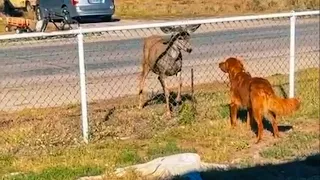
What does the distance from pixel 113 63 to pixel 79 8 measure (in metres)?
13.2

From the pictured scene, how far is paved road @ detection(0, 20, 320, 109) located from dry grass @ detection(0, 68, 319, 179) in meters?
1.67

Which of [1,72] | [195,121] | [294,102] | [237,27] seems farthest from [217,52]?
[294,102]

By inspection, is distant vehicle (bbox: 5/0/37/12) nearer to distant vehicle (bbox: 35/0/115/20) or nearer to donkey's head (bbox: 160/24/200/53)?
distant vehicle (bbox: 35/0/115/20)

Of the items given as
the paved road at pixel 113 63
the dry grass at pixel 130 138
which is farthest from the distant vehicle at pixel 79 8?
the dry grass at pixel 130 138

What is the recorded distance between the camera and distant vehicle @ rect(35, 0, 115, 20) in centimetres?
2892

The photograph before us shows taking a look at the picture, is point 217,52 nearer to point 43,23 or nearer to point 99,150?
point 43,23

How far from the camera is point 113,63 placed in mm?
16172

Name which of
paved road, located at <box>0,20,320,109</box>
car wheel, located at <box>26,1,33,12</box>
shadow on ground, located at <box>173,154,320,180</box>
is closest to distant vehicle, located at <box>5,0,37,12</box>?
car wheel, located at <box>26,1,33,12</box>

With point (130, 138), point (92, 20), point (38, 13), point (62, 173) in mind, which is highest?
point (62, 173)

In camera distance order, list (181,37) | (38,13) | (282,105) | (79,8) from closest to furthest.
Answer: (282,105), (181,37), (79,8), (38,13)

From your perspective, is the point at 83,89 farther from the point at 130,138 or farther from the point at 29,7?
the point at 29,7

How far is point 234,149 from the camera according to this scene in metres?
8.25

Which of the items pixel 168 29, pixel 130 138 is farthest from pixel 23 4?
pixel 130 138

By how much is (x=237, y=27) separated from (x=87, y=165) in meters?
17.3
